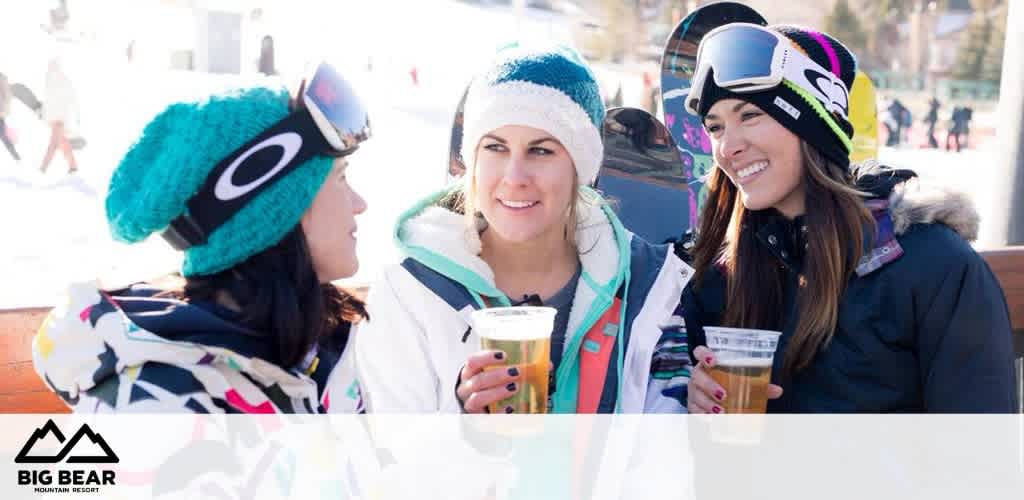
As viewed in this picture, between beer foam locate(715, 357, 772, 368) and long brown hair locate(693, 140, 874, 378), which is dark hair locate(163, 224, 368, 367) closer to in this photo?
beer foam locate(715, 357, 772, 368)

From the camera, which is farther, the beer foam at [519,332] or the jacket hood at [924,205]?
the jacket hood at [924,205]

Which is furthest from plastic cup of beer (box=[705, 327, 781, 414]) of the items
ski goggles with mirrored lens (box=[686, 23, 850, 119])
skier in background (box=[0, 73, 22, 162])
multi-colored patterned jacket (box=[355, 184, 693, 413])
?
skier in background (box=[0, 73, 22, 162])

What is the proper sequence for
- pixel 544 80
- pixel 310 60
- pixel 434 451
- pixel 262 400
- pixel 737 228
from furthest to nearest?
1. pixel 737 228
2. pixel 544 80
3. pixel 434 451
4. pixel 310 60
5. pixel 262 400

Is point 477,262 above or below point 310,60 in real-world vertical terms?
below

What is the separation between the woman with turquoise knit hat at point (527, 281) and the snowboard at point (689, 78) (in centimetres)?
144

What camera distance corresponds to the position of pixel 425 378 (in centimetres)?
264

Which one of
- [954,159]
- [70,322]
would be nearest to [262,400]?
[70,322]

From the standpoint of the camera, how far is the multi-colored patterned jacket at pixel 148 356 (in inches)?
69.9

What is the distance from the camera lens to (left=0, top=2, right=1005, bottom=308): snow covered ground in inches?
460

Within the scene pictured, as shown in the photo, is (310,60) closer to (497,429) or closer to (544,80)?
(544,80)

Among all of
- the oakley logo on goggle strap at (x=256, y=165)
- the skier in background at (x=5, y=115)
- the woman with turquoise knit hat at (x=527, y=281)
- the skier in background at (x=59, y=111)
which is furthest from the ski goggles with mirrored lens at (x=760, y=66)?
the skier in background at (x=5, y=115)

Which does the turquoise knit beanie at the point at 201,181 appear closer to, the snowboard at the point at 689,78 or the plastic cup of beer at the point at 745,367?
the plastic cup of beer at the point at 745,367

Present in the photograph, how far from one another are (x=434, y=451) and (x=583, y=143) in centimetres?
98

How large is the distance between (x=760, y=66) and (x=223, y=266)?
1.77m
